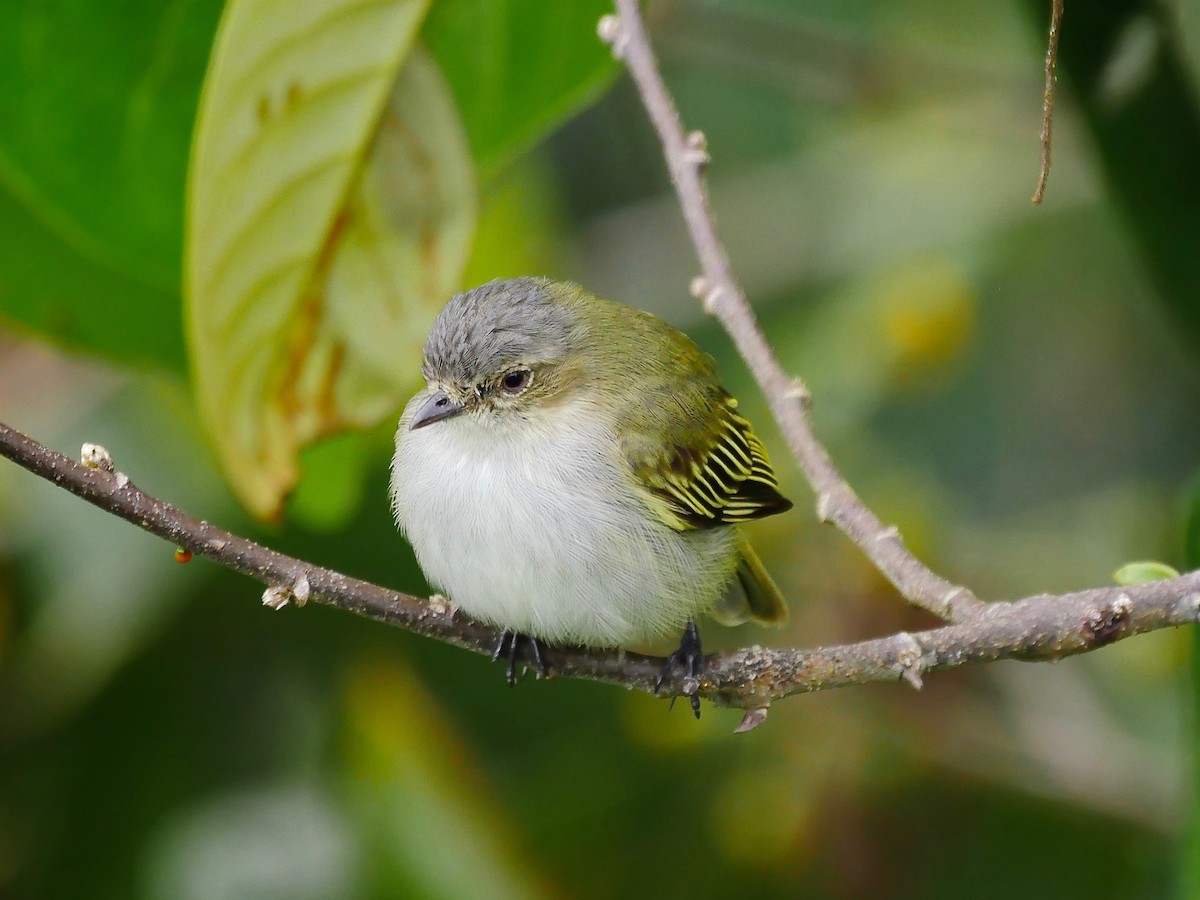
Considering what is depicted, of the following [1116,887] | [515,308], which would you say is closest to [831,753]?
[1116,887]

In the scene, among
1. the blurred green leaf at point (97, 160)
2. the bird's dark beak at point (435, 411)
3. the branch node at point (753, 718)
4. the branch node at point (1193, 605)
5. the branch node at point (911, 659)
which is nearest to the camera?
the branch node at point (1193, 605)

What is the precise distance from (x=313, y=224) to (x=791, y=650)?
1.58 m

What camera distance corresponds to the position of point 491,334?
3410 mm

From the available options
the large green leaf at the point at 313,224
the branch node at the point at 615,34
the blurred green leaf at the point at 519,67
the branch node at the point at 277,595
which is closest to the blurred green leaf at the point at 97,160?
the large green leaf at the point at 313,224

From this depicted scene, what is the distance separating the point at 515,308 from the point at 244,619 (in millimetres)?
1994

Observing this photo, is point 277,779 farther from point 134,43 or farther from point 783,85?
point 783,85

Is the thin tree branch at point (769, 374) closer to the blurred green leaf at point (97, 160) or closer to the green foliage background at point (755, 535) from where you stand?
the green foliage background at point (755, 535)

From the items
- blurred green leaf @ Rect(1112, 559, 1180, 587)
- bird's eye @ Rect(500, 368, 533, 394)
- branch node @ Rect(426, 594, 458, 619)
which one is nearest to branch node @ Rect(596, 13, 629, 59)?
bird's eye @ Rect(500, 368, 533, 394)

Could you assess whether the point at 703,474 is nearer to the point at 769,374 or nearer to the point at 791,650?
the point at 769,374

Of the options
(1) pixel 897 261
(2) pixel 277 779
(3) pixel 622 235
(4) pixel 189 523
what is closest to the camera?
(4) pixel 189 523

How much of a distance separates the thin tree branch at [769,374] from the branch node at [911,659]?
0.26 feet

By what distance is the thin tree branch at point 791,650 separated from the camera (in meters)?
2.12

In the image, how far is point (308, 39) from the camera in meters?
3.14

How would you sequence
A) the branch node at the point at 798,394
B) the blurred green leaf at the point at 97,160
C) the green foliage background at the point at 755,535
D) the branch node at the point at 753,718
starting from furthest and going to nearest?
the green foliage background at the point at 755,535 < the blurred green leaf at the point at 97,160 < the branch node at the point at 798,394 < the branch node at the point at 753,718
